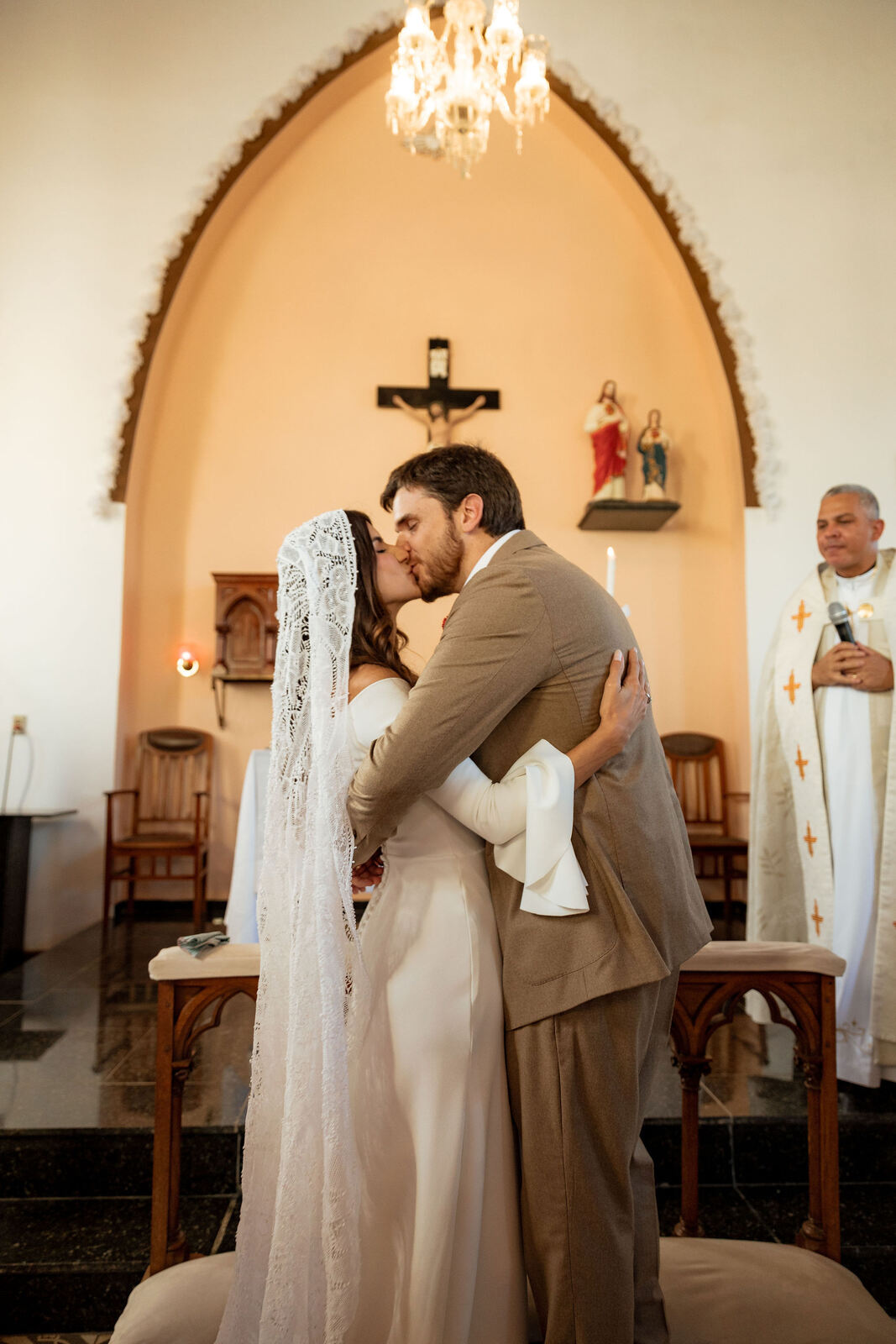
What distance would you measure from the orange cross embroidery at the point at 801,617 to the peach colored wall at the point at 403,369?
110 inches

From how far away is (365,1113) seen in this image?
1611 mm

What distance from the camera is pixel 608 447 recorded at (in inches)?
255

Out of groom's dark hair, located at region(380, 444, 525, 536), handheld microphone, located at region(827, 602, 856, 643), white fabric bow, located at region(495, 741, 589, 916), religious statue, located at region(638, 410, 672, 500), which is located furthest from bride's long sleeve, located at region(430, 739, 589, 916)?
religious statue, located at region(638, 410, 672, 500)

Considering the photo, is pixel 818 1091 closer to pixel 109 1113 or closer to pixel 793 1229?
pixel 793 1229

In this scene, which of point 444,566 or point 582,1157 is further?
point 444,566

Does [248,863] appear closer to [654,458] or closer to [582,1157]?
[582,1157]

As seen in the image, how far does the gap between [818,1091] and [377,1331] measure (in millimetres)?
1181

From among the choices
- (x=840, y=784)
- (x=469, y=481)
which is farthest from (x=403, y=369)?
(x=469, y=481)

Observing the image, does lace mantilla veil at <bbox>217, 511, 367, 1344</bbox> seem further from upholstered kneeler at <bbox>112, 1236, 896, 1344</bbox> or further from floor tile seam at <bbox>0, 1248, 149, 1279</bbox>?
floor tile seam at <bbox>0, 1248, 149, 1279</bbox>

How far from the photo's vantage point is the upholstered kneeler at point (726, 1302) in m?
1.86

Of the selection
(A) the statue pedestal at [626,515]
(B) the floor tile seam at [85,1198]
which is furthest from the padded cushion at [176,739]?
(B) the floor tile seam at [85,1198]

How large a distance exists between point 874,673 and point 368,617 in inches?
94.8

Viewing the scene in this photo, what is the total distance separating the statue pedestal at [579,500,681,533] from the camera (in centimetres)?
629

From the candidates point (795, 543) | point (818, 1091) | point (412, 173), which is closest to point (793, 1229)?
point (818, 1091)
